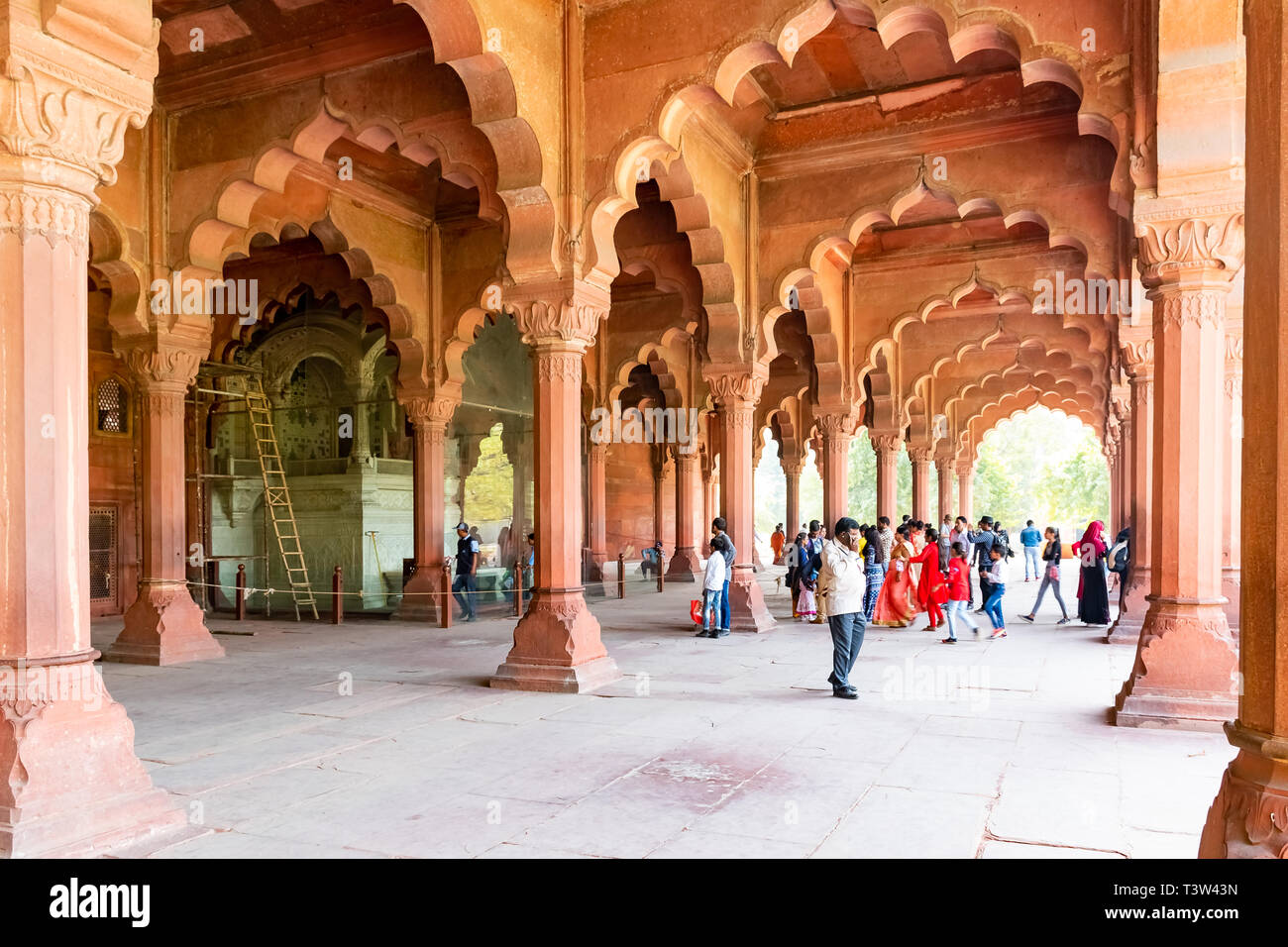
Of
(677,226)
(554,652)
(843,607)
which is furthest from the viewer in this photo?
(677,226)

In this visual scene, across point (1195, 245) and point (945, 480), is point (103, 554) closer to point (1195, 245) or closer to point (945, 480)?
point (1195, 245)

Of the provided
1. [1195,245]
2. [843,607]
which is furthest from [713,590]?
[1195,245]

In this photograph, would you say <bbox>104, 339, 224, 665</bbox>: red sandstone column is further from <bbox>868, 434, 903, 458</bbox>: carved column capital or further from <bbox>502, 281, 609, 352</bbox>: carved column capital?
<bbox>868, 434, 903, 458</bbox>: carved column capital

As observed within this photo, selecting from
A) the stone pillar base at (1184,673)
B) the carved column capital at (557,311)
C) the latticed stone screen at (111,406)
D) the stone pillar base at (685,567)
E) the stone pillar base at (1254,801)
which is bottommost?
the stone pillar base at (685,567)

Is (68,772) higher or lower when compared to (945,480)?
lower

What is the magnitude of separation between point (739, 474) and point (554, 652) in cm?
534

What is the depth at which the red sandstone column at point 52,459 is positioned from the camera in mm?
4246

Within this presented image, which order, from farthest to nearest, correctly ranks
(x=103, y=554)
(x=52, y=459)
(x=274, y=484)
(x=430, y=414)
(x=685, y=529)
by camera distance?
(x=685, y=529)
(x=274, y=484)
(x=103, y=554)
(x=430, y=414)
(x=52, y=459)

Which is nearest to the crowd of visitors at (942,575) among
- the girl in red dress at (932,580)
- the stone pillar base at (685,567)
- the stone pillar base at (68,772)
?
the girl in red dress at (932,580)

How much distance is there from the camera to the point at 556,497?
8.55 meters

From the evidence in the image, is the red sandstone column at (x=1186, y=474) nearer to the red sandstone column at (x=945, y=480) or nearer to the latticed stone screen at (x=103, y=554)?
the latticed stone screen at (x=103, y=554)

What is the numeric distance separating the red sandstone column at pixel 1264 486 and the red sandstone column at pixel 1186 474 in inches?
162

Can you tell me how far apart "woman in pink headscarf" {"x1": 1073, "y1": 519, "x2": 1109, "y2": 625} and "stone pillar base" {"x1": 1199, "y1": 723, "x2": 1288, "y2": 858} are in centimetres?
1086
